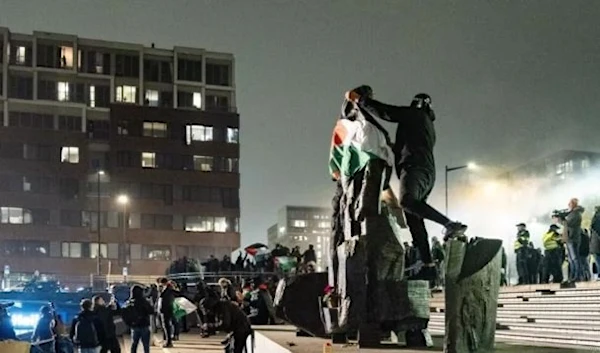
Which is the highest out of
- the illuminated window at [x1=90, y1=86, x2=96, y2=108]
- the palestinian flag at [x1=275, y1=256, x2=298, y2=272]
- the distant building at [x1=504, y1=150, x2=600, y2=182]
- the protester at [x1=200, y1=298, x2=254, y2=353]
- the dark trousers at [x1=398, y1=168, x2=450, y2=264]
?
the illuminated window at [x1=90, y1=86, x2=96, y2=108]

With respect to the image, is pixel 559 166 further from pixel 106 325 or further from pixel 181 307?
pixel 106 325

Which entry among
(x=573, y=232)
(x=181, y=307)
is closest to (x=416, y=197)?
(x=573, y=232)

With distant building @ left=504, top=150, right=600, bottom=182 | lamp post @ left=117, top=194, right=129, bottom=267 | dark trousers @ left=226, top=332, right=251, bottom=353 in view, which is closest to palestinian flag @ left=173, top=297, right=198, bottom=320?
dark trousers @ left=226, top=332, right=251, bottom=353

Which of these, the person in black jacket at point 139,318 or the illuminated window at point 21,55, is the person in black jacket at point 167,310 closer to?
the person in black jacket at point 139,318

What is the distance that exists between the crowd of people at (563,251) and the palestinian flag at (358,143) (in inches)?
256

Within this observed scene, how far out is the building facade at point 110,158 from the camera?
80.4 meters

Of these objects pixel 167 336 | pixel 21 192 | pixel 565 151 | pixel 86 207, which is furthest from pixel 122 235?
pixel 167 336

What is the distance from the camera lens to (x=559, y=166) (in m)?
61.5

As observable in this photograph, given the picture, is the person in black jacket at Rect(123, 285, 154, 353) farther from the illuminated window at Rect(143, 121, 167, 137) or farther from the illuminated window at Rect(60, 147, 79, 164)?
the illuminated window at Rect(143, 121, 167, 137)

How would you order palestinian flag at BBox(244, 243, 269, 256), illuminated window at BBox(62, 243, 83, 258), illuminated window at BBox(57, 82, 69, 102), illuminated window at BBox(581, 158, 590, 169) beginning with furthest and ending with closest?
1. illuminated window at BBox(57, 82, 69, 102)
2. illuminated window at BBox(62, 243, 83, 258)
3. illuminated window at BBox(581, 158, 590, 169)
4. palestinian flag at BBox(244, 243, 269, 256)

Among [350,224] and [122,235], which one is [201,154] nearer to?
[122,235]

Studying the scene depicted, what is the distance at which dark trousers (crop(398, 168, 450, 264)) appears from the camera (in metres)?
9.00

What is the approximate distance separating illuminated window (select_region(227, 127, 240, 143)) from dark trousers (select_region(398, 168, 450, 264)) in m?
78.0

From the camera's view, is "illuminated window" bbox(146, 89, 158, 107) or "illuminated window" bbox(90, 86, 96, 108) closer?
"illuminated window" bbox(90, 86, 96, 108)
